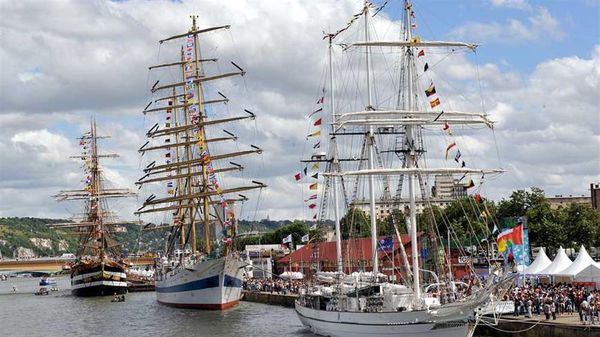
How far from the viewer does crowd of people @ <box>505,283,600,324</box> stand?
156 feet

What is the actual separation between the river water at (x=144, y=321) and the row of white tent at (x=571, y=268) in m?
16.3

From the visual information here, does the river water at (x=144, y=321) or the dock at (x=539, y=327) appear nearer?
the dock at (x=539, y=327)

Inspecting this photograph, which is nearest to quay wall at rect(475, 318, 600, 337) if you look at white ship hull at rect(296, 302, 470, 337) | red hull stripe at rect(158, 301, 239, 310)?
white ship hull at rect(296, 302, 470, 337)

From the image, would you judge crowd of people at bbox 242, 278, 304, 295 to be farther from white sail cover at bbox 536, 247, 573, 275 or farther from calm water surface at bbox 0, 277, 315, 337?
white sail cover at bbox 536, 247, 573, 275

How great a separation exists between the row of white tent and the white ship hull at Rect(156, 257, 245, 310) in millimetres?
31581

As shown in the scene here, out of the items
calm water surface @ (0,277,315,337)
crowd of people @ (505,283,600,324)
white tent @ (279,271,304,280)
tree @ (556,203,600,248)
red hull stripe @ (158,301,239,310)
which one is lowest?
calm water surface @ (0,277,315,337)

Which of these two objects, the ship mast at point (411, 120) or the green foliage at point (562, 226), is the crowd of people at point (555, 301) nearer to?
the ship mast at point (411, 120)

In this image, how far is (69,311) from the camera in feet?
315

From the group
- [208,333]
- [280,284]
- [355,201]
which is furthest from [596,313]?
[280,284]

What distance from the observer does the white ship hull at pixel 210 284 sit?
8494cm

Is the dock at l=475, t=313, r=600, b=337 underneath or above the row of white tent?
underneath

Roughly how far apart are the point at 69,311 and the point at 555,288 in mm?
56237

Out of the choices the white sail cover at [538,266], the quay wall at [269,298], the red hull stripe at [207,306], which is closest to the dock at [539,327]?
the white sail cover at [538,266]

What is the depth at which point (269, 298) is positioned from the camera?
9494 cm
